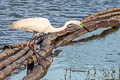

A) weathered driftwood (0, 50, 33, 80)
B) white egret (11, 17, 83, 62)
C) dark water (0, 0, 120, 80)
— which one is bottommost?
dark water (0, 0, 120, 80)

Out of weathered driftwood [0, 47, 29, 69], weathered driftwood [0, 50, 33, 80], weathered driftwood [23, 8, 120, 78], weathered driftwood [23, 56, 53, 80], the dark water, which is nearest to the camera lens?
weathered driftwood [23, 56, 53, 80]

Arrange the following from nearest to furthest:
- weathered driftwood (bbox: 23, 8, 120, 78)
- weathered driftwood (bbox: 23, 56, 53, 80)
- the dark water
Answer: weathered driftwood (bbox: 23, 56, 53, 80) → the dark water → weathered driftwood (bbox: 23, 8, 120, 78)

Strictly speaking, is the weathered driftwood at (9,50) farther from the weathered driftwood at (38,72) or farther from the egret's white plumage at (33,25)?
the weathered driftwood at (38,72)

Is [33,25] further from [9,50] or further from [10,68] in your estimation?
[10,68]

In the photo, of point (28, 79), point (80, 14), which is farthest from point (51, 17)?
point (28, 79)

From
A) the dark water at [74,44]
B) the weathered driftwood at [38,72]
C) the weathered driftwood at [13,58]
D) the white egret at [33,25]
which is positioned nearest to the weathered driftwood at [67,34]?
the dark water at [74,44]

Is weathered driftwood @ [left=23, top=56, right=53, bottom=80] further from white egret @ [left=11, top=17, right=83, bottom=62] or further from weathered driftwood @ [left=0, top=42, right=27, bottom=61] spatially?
weathered driftwood @ [left=0, top=42, right=27, bottom=61]

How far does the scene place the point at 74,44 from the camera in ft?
48.2

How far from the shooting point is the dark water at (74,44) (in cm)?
1129

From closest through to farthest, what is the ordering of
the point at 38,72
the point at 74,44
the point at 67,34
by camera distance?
the point at 38,72 < the point at 74,44 < the point at 67,34

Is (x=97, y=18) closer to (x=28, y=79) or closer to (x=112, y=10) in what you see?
(x=112, y=10)

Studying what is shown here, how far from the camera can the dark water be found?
1129 centimetres

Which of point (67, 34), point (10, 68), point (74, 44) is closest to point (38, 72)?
point (10, 68)

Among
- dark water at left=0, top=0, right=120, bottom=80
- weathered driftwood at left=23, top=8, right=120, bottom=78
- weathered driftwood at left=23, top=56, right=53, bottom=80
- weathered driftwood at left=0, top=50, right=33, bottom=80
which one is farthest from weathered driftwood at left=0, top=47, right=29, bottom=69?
weathered driftwood at left=23, top=56, right=53, bottom=80
